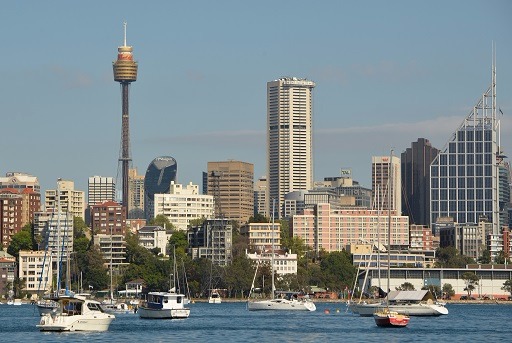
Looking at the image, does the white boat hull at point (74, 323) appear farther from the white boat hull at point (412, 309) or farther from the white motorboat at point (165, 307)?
the white boat hull at point (412, 309)

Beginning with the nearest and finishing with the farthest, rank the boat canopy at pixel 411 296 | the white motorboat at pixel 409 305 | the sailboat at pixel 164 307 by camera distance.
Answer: the sailboat at pixel 164 307
the white motorboat at pixel 409 305
the boat canopy at pixel 411 296

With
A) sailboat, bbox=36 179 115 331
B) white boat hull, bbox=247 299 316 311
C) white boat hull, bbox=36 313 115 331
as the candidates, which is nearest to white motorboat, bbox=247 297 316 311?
white boat hull, bbox=247 299 316 311

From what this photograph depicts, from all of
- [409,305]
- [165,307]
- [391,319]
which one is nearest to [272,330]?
[391,319]

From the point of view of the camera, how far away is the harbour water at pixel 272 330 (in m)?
86.6

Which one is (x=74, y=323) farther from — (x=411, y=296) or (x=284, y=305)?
(x=284, y=305)

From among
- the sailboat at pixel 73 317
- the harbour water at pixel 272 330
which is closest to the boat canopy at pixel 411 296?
the harbour water at pixel 272 330

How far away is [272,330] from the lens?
9806cm

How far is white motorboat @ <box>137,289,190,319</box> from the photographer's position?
10988 centimetres

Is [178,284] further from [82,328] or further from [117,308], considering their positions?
[82,328]

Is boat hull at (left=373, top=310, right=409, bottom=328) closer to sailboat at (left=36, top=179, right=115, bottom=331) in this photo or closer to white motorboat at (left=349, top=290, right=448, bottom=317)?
sailboat at (left=36, top=179, right=115, bottom=331)

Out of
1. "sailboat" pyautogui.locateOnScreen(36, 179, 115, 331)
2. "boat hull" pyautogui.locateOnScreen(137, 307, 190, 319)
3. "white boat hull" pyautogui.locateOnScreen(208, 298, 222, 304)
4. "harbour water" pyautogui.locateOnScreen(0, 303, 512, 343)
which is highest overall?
"sailboat" pyautogui.locateOnScreen(36, 179, 115, 331)

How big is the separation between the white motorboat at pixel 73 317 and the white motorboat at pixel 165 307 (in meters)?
20.8

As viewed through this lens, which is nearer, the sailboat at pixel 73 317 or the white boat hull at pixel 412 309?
the sailboat at pixel 73 317

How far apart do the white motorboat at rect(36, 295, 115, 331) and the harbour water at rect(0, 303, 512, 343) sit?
2.38 ft
